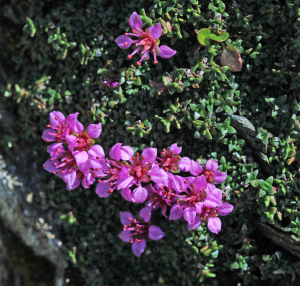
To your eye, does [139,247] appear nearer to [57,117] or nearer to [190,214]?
[190,214]

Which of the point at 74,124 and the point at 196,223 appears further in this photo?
the point at 74,124

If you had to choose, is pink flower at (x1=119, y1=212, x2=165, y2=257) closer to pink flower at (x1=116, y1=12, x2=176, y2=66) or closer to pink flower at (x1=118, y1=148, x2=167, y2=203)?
pink flower at (x1=118, y1=148, x2=167, y2=203)

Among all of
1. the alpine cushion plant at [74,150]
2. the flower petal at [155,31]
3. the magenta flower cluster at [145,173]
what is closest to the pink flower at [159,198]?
the magenta flower cluster at [145,173]

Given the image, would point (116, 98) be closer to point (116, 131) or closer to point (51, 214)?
point (116, 131)

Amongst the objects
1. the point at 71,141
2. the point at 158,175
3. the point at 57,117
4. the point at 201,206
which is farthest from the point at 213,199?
the point at 57,117

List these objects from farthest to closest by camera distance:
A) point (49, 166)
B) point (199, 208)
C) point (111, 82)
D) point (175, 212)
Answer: point (111, 82)
point (49, 166)
point (175, 212)
point (199, 208)

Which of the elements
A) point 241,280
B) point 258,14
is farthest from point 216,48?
point 241,280
